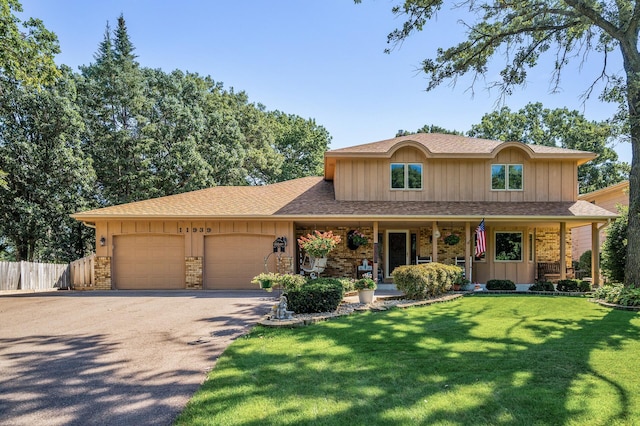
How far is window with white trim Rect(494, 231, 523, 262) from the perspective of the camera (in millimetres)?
15992

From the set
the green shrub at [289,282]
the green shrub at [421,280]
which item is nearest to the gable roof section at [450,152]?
the green shrub at [421,280]

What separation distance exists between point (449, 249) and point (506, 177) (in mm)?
3536

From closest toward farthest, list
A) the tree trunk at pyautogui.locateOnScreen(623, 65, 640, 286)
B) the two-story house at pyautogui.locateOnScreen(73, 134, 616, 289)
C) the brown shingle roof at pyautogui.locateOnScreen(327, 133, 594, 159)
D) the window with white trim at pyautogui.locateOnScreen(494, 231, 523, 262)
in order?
the tree trunk at pyautogui.locateOnScreen(623, 65, 640, 286) → the two-story house at pyautogui.locateOnScreen(73, 134, 616, 289) → the brown shingle roof at pyautogui.locateOnScreen(327, 133, 594, 159) → the window with white trim at pyautogui.locateOnScreen(494, 231, 523, 262)

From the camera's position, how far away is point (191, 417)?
12.3ft

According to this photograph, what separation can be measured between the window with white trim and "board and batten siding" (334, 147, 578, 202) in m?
1.45

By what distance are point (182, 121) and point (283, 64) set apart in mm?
9528

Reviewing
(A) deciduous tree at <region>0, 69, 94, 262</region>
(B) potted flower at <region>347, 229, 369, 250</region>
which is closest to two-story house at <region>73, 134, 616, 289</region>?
(B) potted flower at <region>347, 229, 369, 250</region>

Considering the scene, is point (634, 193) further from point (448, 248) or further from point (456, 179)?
point (448, 248)

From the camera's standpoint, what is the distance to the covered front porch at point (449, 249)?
52.0ft

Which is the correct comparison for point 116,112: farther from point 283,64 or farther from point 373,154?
point 373,154

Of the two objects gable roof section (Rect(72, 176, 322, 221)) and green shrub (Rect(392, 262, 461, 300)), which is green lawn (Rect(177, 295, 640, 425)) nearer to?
green shrub (Rect(392, 262, 461, 300))

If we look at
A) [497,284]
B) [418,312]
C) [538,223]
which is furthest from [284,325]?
[538,223]

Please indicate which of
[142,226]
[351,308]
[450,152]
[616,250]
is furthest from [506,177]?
[142,226]

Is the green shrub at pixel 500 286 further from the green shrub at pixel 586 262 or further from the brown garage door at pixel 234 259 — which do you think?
the brown garage door at pixel 234 259
